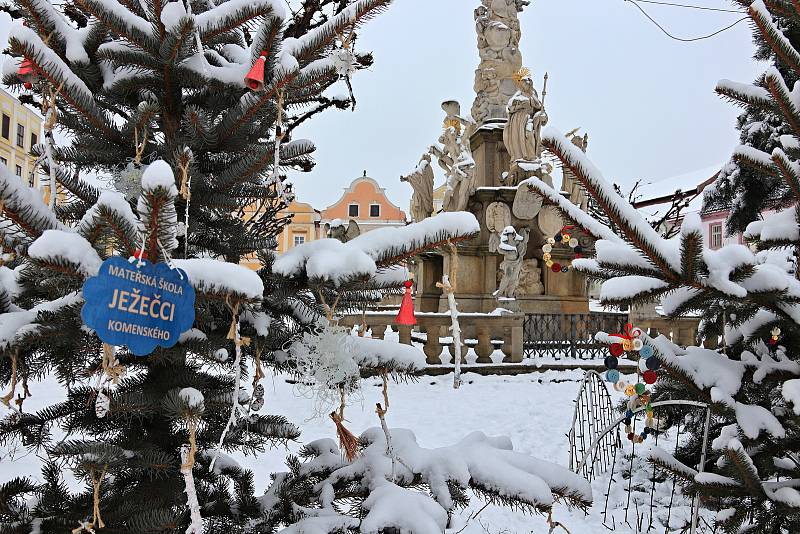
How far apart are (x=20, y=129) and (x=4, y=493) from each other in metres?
37.4

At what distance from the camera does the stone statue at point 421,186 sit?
637 inches

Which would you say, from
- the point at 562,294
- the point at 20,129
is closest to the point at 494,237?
the point at 562,294

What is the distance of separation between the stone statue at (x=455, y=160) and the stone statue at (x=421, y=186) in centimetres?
72

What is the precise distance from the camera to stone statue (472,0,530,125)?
16427 millimetres

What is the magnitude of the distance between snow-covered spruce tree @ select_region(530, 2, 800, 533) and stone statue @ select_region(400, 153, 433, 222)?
13.6 m

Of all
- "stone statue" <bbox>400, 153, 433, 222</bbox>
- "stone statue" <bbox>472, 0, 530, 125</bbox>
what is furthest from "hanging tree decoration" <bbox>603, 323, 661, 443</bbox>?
Answer: "stone statue" <bbox>472, 0, 530, 125</bbox>

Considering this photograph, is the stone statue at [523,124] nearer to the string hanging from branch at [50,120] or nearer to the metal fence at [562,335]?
the metal fence at [562,335]

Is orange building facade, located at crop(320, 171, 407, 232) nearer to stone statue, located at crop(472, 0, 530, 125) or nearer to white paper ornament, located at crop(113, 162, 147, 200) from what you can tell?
stone statue, located at crop(472, 0, 530, 125)

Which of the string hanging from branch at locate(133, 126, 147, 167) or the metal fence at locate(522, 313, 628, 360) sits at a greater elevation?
the string hanging from branch at locate(133, 126, 147, 167)

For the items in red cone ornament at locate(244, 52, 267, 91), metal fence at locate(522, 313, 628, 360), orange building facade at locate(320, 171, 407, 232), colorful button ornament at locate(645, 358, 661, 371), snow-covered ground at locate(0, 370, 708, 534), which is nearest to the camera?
red cone ornament at locate(244, 52, 267, 91)

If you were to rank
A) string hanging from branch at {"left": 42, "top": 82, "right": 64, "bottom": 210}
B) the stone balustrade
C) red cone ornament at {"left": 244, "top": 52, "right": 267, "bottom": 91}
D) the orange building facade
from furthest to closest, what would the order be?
the orange building facade → the stone balustrade → red cone ornament at {"left": 244, "top": 52, "right": 267, "bottom": 91} → string hanging from branch at {"left": 42, "top": 82, "right": 64, "bottom": 210}

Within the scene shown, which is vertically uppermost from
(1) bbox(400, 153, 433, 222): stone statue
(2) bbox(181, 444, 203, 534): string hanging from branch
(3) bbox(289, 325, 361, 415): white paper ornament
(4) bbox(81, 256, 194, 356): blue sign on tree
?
(1) bbox(400, 153, 433, 222): stone statue

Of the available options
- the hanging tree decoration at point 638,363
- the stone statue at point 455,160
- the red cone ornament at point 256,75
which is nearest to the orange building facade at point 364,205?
the stone statue at point 455,160

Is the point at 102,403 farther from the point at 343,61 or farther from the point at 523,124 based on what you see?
the point at 523,124
